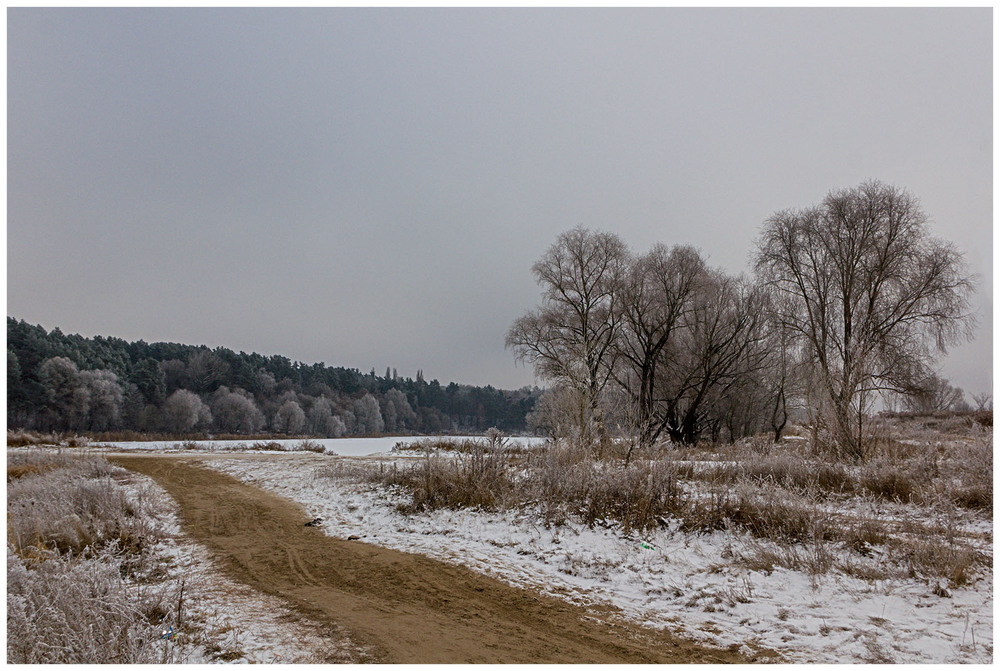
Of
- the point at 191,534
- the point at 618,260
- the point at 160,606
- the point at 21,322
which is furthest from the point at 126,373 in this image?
the point at 160,606

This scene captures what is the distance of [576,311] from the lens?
2800 cm

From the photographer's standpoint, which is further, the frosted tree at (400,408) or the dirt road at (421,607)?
the frosted tree at (400,408)

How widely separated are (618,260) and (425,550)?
73.3 ft

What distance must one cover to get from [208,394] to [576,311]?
70.9 metres

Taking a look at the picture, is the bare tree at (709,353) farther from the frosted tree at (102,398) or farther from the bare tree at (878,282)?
the frosted tree at (102,398)

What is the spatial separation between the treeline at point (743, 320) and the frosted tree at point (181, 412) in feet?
181

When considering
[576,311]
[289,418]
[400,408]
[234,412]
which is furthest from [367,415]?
[576,311]

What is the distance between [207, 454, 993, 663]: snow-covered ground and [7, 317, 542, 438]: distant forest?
182 ft

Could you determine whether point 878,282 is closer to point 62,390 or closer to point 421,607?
point 421,607

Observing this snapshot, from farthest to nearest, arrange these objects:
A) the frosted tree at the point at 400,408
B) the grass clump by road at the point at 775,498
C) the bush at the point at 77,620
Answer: the frosted tree at the point at 400,408 → the grass clump by road at the point at 775,498 → the bush at the point at 77,620

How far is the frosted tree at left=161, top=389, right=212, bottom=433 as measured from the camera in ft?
213

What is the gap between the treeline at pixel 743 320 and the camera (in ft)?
67.8

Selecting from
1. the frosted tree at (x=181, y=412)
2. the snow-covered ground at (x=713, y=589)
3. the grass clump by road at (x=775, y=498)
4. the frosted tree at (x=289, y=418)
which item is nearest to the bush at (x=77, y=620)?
the snow-covered ground at (x=713, y=589)

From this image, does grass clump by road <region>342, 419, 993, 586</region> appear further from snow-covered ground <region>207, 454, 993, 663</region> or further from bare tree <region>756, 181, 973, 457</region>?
bare tree <region>756, 181, 973, 457</region>
